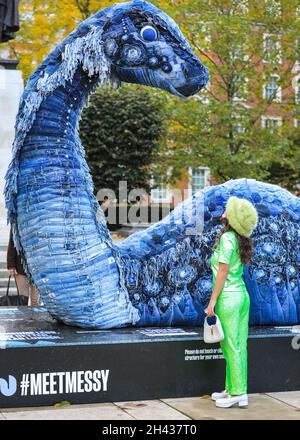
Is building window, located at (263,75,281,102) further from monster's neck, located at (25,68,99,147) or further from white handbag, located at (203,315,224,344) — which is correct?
white handbag, located at (203,315,224,344)

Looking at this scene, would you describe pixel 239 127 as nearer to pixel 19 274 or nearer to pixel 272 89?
pixel 272 89

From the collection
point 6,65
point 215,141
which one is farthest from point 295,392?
point 215,141

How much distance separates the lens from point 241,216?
5367 millimetres

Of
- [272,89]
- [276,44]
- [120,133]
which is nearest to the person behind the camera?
[276,44]

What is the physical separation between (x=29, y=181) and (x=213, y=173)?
13993mm

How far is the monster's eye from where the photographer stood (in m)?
5.88

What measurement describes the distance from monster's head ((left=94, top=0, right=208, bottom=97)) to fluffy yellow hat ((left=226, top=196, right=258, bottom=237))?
3.97ft

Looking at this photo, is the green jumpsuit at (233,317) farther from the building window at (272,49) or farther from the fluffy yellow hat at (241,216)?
the building window at (272,49)

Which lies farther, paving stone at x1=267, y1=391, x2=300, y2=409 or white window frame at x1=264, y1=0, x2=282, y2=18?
white window frame at x1=264, y1=0, x2=282, y2=18

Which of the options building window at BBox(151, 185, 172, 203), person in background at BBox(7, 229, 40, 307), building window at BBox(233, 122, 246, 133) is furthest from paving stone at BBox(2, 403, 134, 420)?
building window at BBox(151, 185, 172, 203)

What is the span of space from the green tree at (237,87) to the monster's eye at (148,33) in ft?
41.1

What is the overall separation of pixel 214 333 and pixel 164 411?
2.14 feet

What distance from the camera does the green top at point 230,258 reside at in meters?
5.30

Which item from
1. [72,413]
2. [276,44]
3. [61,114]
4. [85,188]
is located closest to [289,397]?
[72,413]
